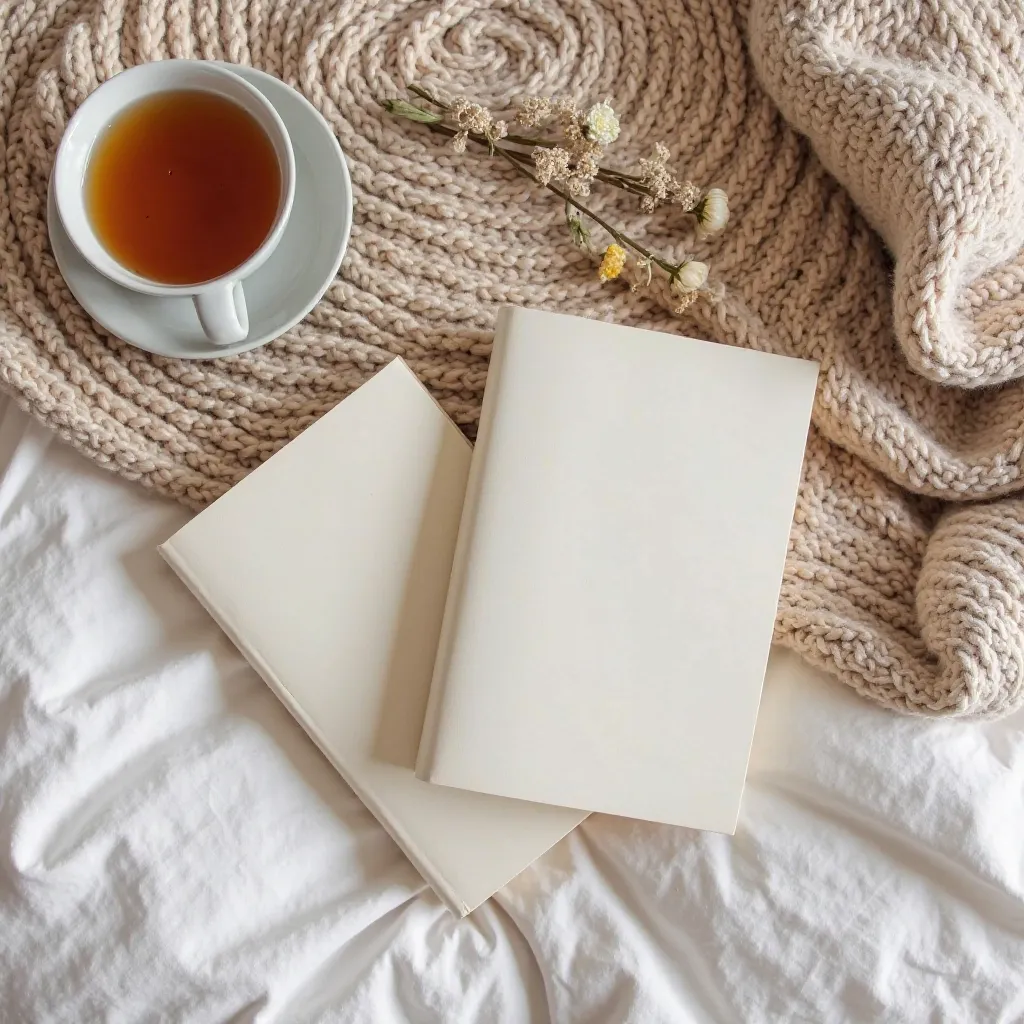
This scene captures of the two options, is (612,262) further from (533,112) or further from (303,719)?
(303,719)

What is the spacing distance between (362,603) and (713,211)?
32 centimetres

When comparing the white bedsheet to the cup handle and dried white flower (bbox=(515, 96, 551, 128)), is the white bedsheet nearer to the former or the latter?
the cup handle

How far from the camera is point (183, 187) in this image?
0.58m

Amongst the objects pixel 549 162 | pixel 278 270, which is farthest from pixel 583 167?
pixel 278 270

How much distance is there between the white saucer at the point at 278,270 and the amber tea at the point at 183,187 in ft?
Answer: 0.11

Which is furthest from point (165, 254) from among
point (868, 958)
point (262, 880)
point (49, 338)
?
point (868, 958)

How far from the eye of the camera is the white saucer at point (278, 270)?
59 cm

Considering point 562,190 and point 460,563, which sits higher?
point 562,190

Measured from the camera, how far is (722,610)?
0.58 metres

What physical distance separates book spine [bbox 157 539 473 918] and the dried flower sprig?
1.00 feet

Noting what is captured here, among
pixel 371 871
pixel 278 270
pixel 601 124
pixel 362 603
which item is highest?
pixel 601 124

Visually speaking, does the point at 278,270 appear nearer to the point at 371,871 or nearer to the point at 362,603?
the point at 362,603

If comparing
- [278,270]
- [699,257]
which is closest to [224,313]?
[278,270]

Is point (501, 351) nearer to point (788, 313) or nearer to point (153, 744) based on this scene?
point (788, 313)
